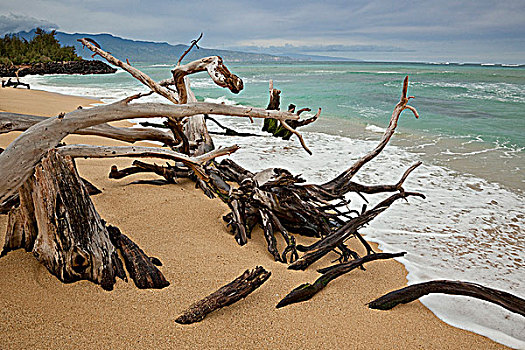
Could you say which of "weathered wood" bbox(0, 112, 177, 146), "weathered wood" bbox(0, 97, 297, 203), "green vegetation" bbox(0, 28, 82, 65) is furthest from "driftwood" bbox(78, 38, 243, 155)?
"green vegetation" bbox(0, 28, 82, 65)

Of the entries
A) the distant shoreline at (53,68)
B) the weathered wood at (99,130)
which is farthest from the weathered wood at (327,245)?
the distant shoreline at (53,68)

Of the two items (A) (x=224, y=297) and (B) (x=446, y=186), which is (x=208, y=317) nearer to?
(A) (x=224, y=297)

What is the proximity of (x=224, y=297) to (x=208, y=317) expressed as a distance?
0.14 m

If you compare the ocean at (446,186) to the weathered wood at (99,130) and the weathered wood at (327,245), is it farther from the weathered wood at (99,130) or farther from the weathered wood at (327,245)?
the weathered wood at (99,130)

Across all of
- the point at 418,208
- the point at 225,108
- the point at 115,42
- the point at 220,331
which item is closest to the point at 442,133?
the point at 418,208

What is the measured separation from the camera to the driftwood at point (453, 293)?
2.14 m

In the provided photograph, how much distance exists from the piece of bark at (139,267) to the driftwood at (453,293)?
4.56 feet

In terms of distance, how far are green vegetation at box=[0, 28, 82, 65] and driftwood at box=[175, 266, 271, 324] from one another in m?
36.5

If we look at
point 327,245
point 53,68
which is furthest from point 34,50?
point 327,245

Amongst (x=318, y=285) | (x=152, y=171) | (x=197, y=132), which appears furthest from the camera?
(x=197, y=132)

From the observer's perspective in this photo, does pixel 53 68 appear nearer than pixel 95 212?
No

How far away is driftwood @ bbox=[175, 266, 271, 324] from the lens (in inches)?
79.9

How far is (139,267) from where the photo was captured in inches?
92.0

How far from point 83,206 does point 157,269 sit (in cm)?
62
